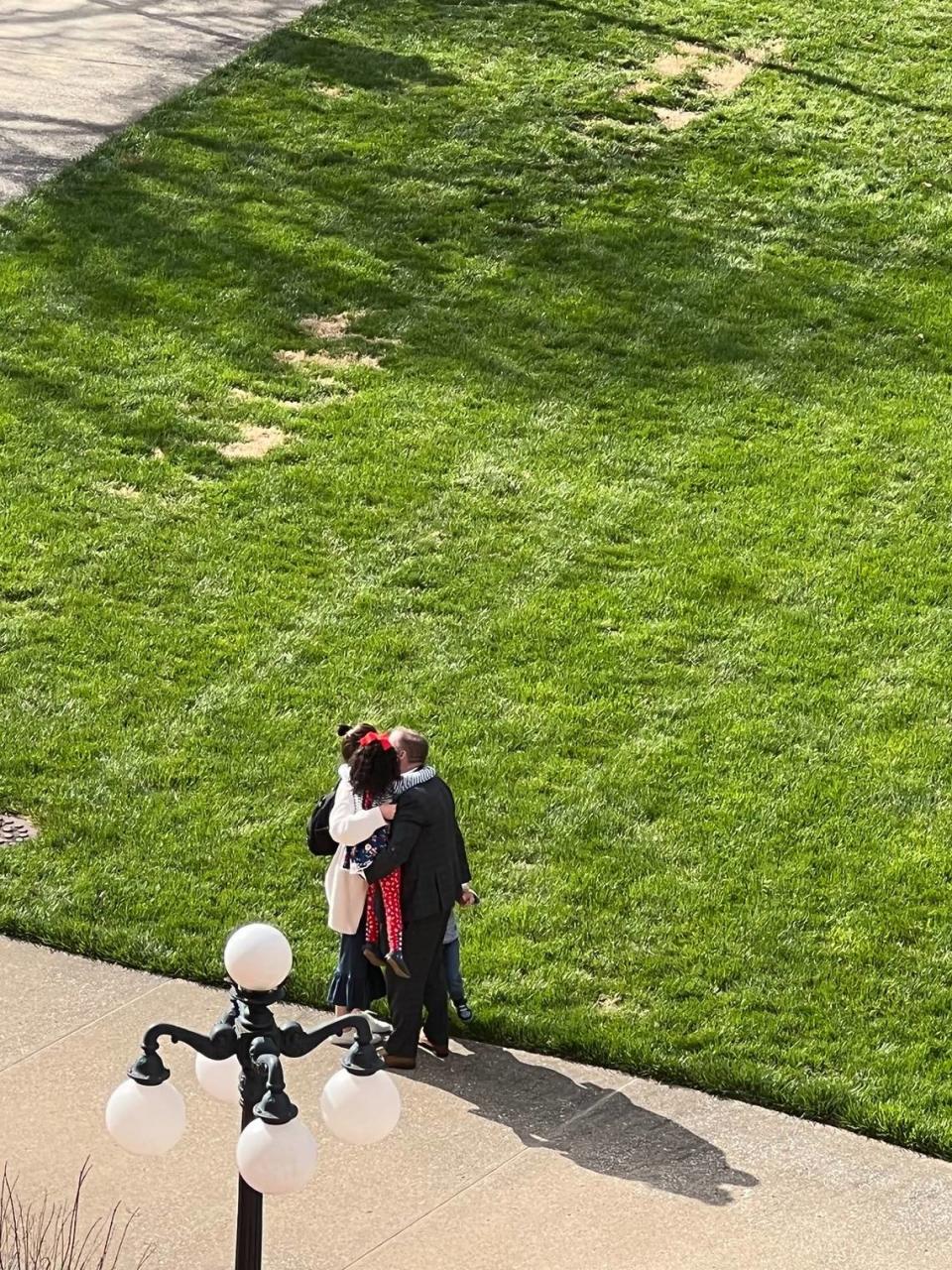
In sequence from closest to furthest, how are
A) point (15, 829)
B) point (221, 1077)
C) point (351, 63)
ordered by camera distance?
point (221, 1077) < point (15, 829) < point (351, 63)

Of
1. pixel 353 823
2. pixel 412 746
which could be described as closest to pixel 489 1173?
A: pixel 353 823

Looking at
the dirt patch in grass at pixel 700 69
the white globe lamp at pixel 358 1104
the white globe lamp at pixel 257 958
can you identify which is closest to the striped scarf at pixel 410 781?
the white globe lamp at pixel 257 958

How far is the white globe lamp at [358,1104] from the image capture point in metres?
4.73

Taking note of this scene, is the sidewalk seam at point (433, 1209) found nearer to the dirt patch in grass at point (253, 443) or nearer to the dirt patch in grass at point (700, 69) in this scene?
the dirt patch in grass at point (253, 443)

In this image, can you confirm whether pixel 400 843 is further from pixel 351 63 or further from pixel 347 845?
pixel 351 63

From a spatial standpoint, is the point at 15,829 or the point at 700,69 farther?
the point at 700,69

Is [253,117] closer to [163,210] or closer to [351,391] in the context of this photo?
[163,210]

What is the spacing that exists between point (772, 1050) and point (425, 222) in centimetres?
1073

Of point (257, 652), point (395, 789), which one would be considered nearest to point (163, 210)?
point (257, 652)

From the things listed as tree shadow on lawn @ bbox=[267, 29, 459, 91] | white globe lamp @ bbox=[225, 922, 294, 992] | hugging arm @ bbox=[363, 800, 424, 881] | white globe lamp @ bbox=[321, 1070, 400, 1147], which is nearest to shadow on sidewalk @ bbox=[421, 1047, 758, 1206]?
hugging arm @ bbox=[363, 800, 424, 881]

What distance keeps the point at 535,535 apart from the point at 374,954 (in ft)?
16.8

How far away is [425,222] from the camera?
1667 cm

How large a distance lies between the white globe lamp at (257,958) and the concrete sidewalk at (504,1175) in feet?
6.73

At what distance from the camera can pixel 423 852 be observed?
7430 mm
